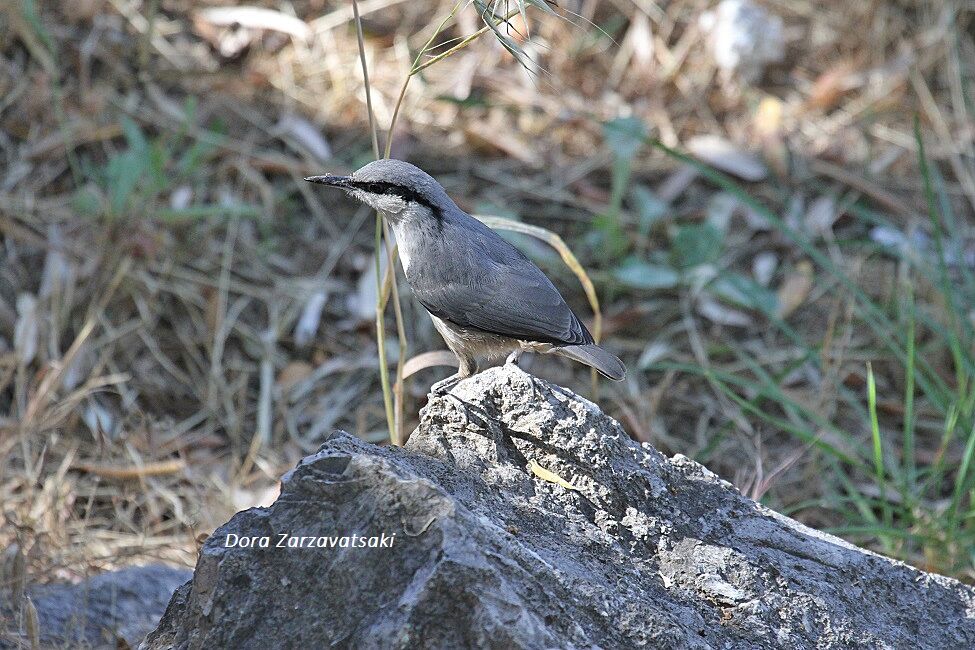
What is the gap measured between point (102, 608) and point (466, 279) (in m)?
1.57

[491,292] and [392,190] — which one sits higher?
[392,190]

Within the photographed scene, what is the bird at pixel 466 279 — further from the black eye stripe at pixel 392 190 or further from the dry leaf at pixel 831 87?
the dry leaf at pixel 831 87

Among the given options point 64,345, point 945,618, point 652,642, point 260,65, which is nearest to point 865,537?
point 945,618

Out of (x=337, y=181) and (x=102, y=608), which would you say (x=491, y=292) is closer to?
(x=337, y=181)

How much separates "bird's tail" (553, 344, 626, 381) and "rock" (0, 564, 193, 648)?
156 cm

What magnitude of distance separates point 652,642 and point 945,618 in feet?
3.31

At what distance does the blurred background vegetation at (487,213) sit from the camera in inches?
183

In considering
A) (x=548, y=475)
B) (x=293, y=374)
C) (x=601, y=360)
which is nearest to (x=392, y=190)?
(x=601, y=360)

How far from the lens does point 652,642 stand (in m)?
2.33

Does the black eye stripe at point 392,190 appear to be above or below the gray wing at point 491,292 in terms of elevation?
above

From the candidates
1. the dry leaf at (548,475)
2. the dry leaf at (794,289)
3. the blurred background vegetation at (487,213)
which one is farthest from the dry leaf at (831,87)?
the dry leaf at (548,475)

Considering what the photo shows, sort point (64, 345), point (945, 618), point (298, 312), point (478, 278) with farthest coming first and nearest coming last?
point (298, 312), point (64, 345), point (478, 278), point (945, 618)

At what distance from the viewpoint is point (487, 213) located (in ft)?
19.7

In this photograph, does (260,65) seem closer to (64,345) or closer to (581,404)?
(64,345)
